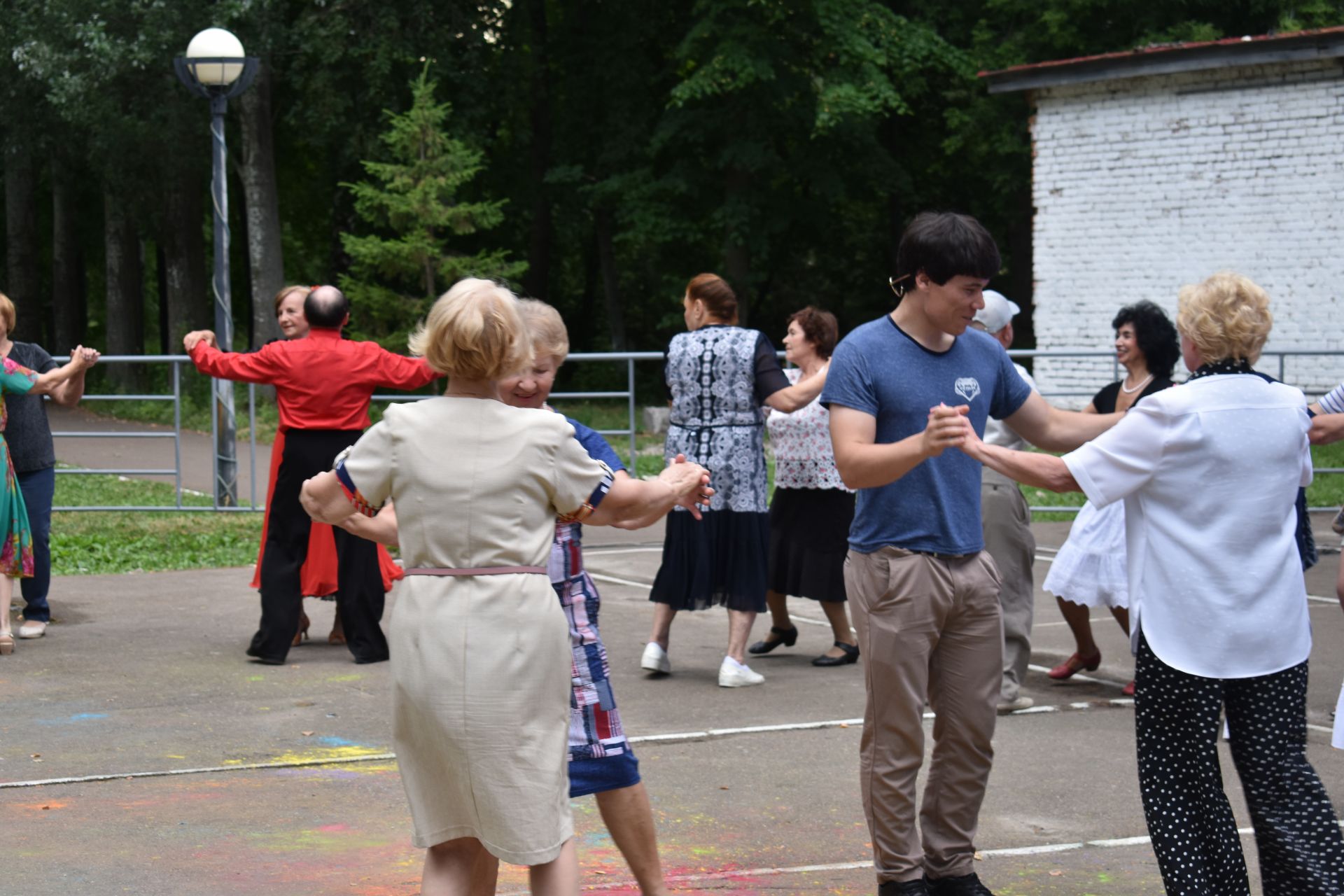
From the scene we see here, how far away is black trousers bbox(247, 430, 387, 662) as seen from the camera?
8211 millimetres

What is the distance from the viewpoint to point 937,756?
4.72 m

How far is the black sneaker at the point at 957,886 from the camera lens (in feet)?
15.2

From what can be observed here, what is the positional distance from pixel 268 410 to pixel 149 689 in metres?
13.4

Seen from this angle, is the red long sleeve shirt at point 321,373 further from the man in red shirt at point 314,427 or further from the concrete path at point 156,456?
the concrete path at point 156,456

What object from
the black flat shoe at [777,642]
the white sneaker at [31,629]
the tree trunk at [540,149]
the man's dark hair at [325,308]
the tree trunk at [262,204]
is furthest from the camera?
the tree trunk at [540,149]

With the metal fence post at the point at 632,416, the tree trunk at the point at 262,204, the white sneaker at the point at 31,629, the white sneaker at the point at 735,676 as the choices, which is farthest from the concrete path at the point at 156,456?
the tree trunk at the point at 262,204

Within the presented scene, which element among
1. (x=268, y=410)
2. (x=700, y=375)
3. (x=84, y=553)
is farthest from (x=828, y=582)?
(x=268, y=410)

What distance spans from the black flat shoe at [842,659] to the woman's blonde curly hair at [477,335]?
4.99 meters

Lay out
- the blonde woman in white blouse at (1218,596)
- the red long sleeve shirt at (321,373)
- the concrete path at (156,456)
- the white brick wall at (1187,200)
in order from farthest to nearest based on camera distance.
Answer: the white brick wall at (1187,200), the concrete path at (156,456), the red long sleeve shirt at (321,373), the blonde woman in white blouse at (1218,596)

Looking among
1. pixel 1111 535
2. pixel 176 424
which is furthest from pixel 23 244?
pixel 1111 535

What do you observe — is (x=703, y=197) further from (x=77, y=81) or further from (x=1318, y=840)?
(x=1318, y=840)

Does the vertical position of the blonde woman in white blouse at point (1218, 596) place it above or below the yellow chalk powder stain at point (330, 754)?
above

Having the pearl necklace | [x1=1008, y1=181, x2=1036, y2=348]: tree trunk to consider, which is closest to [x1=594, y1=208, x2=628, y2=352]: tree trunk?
[x1=1008, y1=181, x2=1036, y2=348]: tree trunk

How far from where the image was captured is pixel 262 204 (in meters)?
28.7
